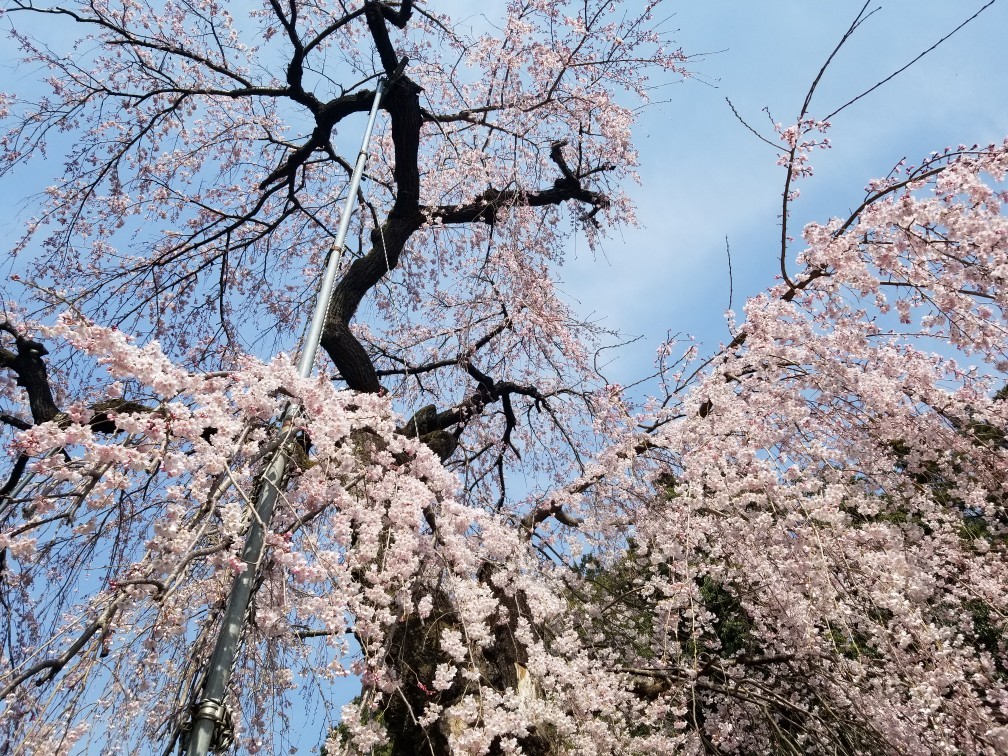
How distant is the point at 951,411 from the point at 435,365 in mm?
4167

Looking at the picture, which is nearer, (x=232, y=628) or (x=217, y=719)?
(x=217, y=719)

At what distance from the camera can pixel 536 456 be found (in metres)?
7.04

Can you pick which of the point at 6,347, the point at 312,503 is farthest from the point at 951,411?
the point at 6,347

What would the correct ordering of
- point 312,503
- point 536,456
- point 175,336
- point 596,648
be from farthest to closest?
point 536,456
point 175,336
point 596,648
point 312,503

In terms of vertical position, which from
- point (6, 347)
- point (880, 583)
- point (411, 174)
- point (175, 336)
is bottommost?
point (880, 583)

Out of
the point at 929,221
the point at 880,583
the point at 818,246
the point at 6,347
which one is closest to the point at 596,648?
the point at 880,583

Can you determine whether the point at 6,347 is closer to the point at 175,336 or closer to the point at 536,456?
the point at 175,336

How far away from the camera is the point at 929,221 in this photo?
3283mm

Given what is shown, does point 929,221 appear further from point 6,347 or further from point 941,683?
point 6,347

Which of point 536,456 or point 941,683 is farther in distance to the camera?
point 536,456

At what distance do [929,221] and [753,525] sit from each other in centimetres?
198

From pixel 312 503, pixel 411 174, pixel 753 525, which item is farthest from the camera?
pixel 411 174

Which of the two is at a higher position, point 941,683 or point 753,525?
point 753,525

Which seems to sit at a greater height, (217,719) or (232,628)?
(232,628)
